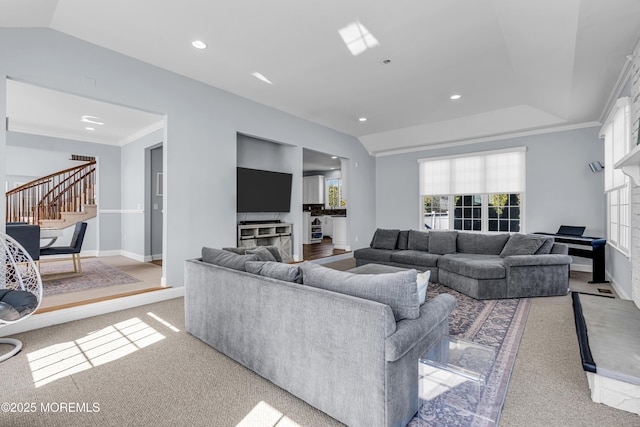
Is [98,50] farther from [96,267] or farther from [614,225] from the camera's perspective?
[614,225]

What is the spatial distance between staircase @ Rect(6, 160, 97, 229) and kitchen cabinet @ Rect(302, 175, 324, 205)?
6.57m

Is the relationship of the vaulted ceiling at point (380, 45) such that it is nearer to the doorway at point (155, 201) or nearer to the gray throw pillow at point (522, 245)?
the gray throw pillow at point (522, 245)

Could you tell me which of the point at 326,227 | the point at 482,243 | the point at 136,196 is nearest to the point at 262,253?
the point at 482,243

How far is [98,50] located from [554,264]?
5.93 metres

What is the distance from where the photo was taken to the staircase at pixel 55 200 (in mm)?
6727

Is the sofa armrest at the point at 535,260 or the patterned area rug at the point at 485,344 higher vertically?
the sofa armrest at the point at 535,260

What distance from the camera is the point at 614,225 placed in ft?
14.9

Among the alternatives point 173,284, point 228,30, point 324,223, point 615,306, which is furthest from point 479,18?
point 324,223

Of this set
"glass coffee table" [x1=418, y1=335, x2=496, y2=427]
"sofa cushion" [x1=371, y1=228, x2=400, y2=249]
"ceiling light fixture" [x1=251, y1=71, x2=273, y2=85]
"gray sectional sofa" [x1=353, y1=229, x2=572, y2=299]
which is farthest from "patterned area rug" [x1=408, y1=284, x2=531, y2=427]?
"ceiling light fixture" [x1=251, y1=71, x2=273, y2=85]

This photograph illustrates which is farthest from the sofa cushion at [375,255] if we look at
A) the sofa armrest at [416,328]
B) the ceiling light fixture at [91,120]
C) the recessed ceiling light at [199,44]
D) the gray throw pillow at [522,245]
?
the ceiling light fixture at [91,120]

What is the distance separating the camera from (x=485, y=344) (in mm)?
2592

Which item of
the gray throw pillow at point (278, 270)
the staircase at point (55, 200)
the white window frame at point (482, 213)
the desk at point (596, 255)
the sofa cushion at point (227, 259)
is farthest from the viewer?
the staircase at point (55, 200)

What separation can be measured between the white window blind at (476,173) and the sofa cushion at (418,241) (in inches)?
88.9

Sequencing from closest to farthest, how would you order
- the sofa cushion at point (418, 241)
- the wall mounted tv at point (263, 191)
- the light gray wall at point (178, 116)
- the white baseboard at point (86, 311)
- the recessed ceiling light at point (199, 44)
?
the white baseboard at point (86, 311) → the light gray wall at point (178, 116) → the recessed ceiling light at point (199, 44) → the wall mounted tv at point (263, 191) → the sofa cushion at point (418, 241)
